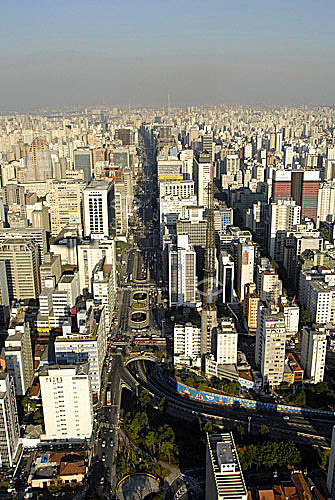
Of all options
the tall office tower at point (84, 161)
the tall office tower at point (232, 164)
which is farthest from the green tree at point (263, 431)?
the tall office tower at point (84, 161)

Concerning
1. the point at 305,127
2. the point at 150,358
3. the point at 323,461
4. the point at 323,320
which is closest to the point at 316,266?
the point at 323,320

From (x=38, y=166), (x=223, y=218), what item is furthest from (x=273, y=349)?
(x=38, y=166)

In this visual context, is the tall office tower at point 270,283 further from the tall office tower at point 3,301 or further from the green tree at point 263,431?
the tall office tower at point 3,301

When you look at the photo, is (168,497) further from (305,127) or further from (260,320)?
(305,127)

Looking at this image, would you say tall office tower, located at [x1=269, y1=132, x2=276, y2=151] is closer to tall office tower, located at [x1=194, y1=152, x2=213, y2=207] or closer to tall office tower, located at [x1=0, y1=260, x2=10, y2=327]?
tall office tower, located at [x1=194, y1=152, x2=213, y2=207]

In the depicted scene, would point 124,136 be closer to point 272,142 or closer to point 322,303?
point 272,142
